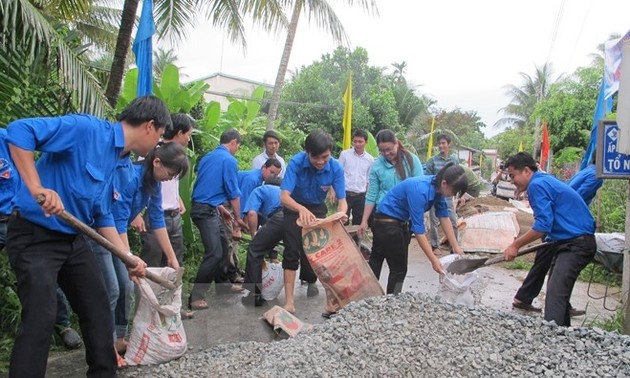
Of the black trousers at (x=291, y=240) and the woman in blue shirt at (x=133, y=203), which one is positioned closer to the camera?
the woman in blue shirt at (x=133, y=203)

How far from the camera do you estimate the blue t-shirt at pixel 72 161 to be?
2732 mm

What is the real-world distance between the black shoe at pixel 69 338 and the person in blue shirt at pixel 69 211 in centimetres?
105

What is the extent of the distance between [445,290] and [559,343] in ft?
3.82

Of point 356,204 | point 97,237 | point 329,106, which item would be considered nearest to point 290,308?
point 97,237

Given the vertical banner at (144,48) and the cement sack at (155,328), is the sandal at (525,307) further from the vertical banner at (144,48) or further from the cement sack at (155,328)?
the vertical banner at (144,48)

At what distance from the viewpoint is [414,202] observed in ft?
15.5

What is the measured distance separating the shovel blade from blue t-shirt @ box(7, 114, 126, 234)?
3039 mm

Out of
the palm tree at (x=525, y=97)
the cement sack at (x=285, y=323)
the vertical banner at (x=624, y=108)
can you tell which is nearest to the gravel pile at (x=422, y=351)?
the cement sack at (x=285, y=323)

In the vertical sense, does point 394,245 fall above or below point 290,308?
above

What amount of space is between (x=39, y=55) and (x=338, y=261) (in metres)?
2.99

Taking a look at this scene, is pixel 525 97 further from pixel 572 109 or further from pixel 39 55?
pixel 39 55

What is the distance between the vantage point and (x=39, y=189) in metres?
2.62

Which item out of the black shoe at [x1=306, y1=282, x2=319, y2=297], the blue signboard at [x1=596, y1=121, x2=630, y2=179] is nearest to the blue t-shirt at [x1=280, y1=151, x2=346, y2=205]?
the black shoe at [x1=306, y1=282, x2=319, y2=297]

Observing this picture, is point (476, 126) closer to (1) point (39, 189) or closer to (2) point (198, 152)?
(2) point (198, 152)
